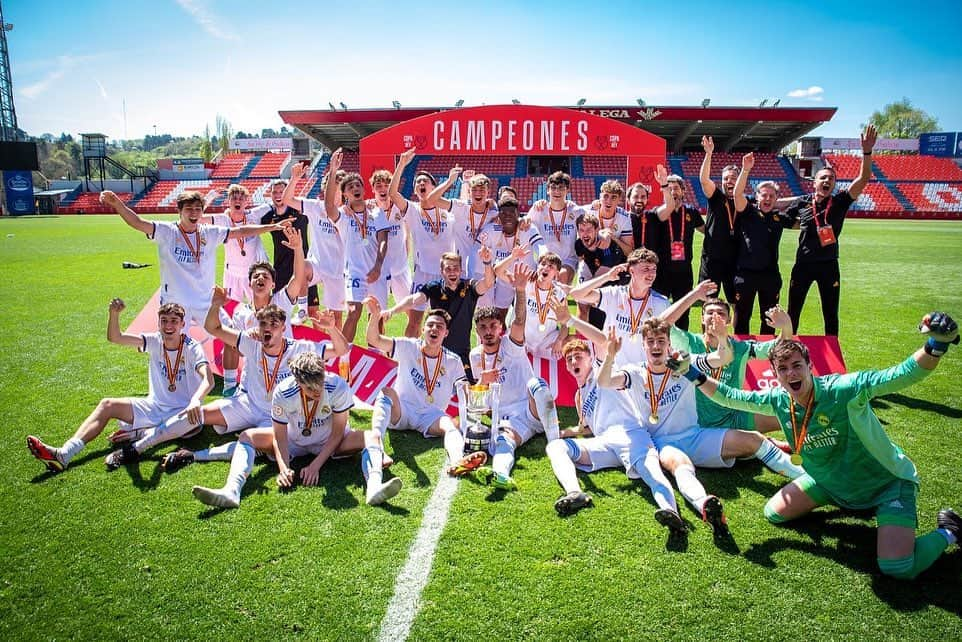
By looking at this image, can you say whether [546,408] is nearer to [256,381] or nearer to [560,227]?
[256,381]

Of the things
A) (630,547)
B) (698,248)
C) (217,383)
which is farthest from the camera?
(698,248)

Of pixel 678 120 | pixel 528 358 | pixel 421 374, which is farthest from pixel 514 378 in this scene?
pixel 678 120

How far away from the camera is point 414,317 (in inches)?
260

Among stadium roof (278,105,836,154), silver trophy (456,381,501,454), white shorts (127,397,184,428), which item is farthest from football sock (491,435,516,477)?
stadium roof (278,105,836,154)

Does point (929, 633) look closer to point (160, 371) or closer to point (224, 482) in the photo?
point (224, 482)

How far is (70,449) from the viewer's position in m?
4.48

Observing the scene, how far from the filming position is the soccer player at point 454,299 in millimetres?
5852

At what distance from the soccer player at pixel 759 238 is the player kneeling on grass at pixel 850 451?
309 centimetres

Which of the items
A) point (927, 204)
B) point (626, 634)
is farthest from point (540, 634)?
point (927, 204)

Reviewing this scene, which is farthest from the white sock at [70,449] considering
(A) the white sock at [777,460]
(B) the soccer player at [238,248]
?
(A) the white sock at [777,460]

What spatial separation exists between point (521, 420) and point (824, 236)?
13.2 ft

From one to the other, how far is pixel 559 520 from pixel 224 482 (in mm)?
2511

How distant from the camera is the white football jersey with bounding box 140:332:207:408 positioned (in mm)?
5008

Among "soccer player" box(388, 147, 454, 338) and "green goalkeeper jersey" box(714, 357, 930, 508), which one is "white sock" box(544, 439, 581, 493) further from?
"soccer player" box(388, 147, 454, 338)
